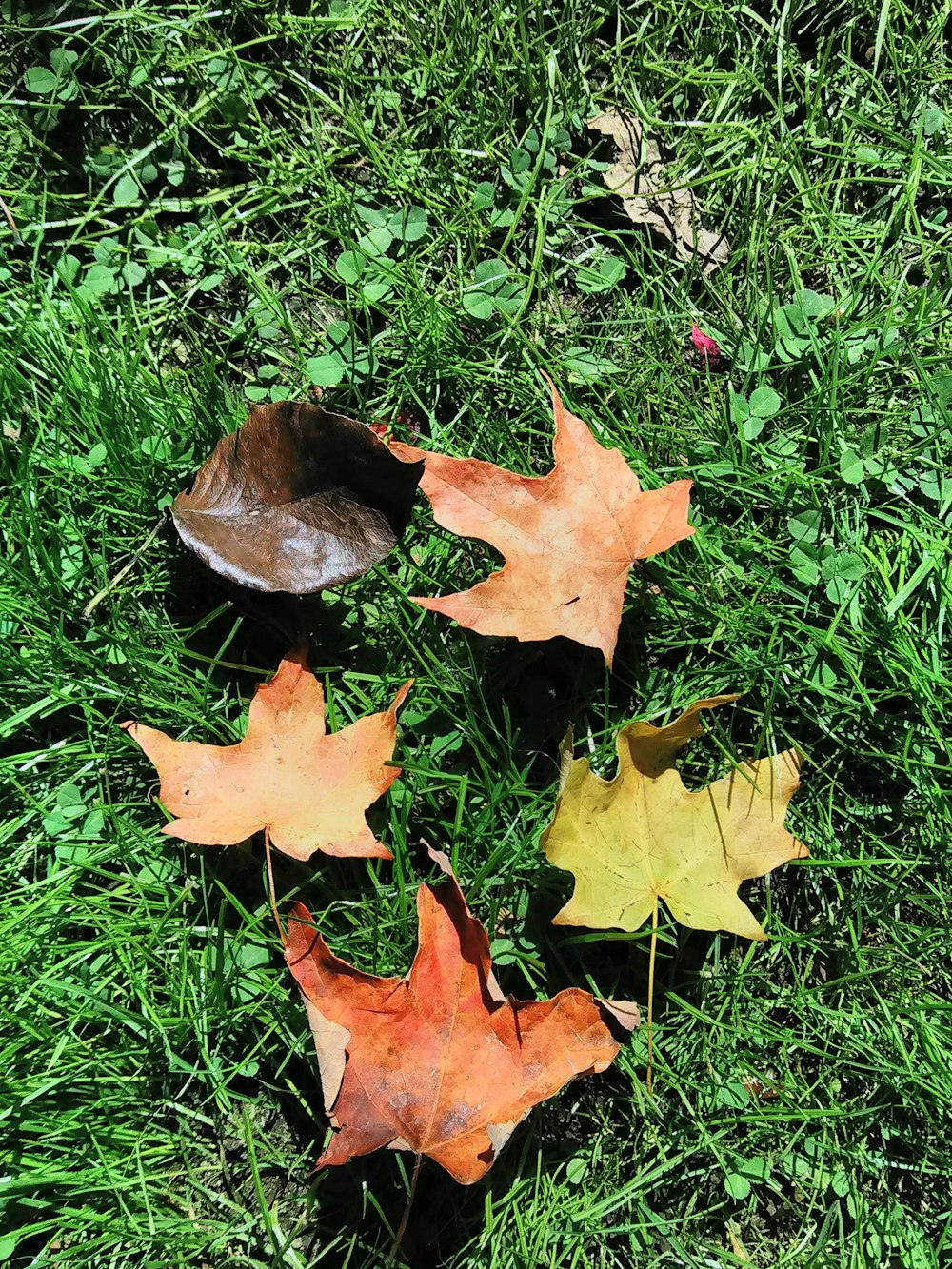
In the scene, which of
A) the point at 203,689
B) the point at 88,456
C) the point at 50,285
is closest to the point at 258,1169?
the point at 203,689

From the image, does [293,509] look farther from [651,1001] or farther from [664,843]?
[651,1001]

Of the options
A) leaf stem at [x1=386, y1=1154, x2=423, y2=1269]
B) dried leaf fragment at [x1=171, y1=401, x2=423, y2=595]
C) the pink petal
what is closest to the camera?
leaf stem at [x1=386, y1=1154, x2=423, y2=1269]

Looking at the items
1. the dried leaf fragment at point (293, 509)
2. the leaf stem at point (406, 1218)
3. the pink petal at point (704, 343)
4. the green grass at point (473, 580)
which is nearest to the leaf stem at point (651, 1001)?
the green grass at point (473, 580)

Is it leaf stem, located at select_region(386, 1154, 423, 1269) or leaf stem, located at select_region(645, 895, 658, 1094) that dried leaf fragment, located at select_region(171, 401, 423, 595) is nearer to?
leaf stem, located at select_region(645, 895, 658, 1094)

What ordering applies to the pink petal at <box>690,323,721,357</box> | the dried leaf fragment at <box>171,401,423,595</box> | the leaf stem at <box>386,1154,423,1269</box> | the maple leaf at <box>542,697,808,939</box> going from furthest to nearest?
1. the pink petal at <box>690,323,721,357</box>
2. the dried leaf fragment at <box>171,401,423,595</box>
3. the maple leaf at <box>542,697,808,939</box>
4. the leaf stem at <box>386,1154,423,1269</box>

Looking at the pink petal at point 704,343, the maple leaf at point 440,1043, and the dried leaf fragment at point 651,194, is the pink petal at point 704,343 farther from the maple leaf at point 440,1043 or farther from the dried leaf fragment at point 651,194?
the maple leaf at point 440,1043

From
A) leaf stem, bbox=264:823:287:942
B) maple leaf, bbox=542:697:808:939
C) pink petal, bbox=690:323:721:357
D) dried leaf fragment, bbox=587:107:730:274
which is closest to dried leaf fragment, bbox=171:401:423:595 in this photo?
leaf stem, bbox=264:823:287:942
